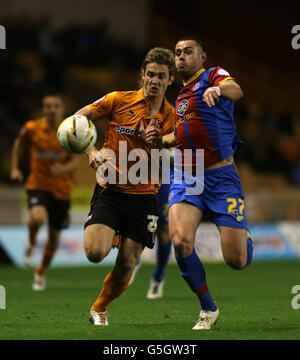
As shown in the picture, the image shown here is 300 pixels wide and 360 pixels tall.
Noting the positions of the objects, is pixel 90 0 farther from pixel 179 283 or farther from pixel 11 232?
pixel 179 283

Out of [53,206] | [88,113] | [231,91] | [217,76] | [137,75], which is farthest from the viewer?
[137,75]

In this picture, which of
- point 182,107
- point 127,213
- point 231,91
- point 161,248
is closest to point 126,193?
point 127,213

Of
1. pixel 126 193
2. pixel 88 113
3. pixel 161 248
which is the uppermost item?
pixel 88 113

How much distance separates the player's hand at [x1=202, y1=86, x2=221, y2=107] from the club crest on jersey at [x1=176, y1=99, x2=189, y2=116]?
0.61 m

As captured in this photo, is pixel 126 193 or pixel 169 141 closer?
pixel 169 141

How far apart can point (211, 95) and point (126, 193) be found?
1253 millimetres

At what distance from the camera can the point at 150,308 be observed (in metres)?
8.46

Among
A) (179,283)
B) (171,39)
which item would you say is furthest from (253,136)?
(179,283)

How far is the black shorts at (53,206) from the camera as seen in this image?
1134 centimetres

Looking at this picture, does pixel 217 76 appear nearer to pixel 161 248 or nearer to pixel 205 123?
pixel 205 123

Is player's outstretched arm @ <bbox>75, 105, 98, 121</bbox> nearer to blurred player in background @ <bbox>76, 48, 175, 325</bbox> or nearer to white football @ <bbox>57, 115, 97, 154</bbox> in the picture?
blurred player in background @ <bbox>76, 48, 175, 325</bbox>

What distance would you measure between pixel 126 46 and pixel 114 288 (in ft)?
56.3

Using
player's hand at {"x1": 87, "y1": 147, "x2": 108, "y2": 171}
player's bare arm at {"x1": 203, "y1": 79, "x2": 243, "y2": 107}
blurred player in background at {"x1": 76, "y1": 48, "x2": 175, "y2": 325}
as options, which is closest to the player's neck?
blurred player in background at {"x1": 76, "y1": 48, "x2": 175, "y2": 325}

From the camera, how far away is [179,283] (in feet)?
39.4
